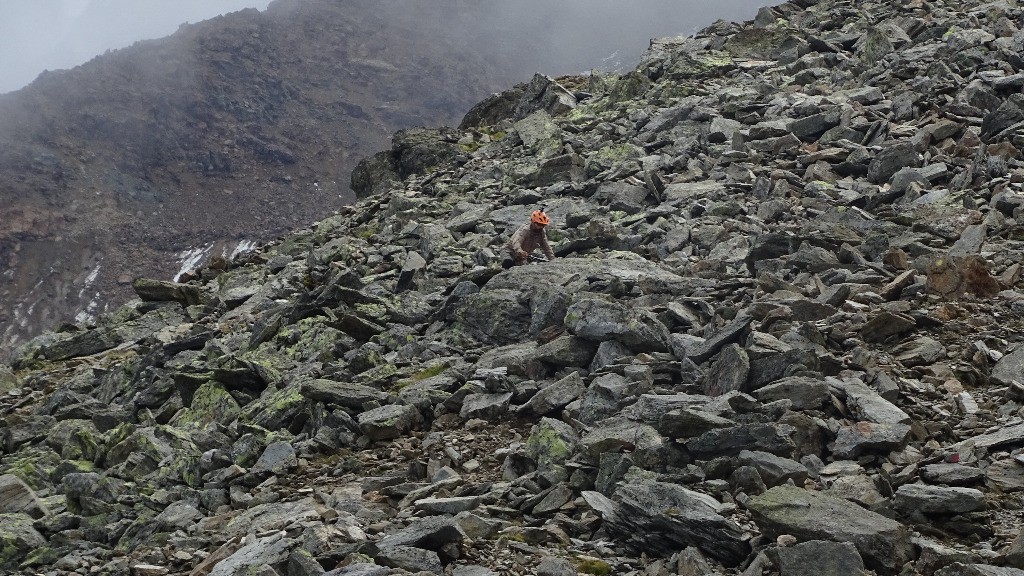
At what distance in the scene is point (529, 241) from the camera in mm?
17594

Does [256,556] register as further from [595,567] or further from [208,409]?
[208,409]

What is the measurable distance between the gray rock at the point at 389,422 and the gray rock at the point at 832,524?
559cm

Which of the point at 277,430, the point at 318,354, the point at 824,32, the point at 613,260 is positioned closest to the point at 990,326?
the point at 613,260

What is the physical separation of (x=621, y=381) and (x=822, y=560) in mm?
4462

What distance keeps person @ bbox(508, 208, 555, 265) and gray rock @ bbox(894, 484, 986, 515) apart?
10.7m

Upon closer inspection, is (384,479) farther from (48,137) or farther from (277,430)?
(48,137)

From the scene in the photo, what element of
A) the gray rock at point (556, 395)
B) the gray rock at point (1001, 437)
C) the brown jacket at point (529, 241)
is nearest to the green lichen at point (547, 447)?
the gray rock at point (556, 395)

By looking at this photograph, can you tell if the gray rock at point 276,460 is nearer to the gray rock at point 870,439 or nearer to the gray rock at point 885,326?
the gray rock at point 870,439

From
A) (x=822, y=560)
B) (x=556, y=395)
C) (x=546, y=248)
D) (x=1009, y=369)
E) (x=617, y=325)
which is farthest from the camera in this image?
(x=546, y=248)

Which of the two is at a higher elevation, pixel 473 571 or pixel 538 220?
pixel 538 220

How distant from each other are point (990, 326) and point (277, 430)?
931 centimetres

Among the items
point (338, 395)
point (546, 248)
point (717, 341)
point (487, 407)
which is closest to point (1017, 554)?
Result: point (717, 341)

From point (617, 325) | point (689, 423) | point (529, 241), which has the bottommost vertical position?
point (689, 423)

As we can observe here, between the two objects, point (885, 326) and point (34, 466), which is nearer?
point (885, 326)
